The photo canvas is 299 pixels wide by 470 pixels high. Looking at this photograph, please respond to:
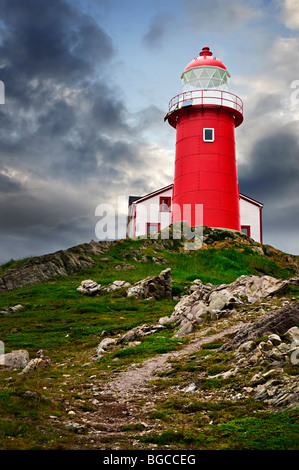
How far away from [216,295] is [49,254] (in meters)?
14.3

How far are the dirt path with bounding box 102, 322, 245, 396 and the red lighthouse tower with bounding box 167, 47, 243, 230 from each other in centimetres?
2588

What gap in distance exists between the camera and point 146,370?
14.9m

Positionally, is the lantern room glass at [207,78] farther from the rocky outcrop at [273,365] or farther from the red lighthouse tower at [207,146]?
the rocky outcrop at [273,365]

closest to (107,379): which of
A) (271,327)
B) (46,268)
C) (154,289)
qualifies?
(271,327)

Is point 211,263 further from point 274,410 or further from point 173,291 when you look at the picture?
point 274,410

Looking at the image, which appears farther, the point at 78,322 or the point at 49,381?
the point at 78,322

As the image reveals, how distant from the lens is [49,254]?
32.5 meters

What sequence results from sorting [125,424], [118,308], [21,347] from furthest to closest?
[118,308]
[21,347]
[125,424]

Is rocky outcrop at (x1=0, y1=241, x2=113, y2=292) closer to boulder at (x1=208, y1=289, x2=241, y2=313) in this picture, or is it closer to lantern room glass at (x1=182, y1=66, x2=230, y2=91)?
boulder at (x1=208, y1=289, x2=241, y2=313)

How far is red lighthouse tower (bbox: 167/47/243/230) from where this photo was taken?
43.4 metres

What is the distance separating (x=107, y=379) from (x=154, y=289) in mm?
12471

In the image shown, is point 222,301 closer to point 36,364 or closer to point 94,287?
point 36,364

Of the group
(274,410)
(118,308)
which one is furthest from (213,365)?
(118,308)

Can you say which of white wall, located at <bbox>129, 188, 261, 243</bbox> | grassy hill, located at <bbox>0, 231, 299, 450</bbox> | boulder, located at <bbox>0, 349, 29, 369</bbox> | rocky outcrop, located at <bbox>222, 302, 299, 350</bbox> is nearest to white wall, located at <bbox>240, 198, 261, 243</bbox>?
white wall, located at <bbox>129, 188, 261, 243</bbox>
